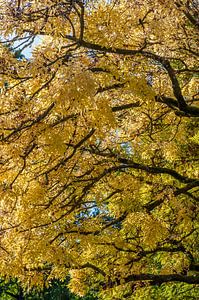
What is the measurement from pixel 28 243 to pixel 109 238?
244 cm

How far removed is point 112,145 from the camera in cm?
904

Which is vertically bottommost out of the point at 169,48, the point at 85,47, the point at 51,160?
the point at 51,160

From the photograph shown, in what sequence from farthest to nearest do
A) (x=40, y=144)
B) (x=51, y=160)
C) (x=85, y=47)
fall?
(x=51, y=160), (x=85, y=47), (x=40, y=144)

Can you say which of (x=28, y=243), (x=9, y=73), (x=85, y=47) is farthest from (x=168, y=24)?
(x=28, y=243)

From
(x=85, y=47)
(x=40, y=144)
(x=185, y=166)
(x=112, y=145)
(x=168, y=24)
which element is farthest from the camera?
(x=185, y=166)

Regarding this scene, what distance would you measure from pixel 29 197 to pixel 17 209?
25 centimetres

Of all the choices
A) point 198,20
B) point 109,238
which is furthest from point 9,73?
point 109,238

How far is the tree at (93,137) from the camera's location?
19.4 feet

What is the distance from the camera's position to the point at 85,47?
650 centimetres

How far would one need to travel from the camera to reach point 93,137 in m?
6.99

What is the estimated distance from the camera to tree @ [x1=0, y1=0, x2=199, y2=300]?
5918 mm

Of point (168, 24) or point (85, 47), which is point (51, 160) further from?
point (168, 24)

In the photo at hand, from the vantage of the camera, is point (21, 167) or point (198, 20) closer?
point (21, 167)

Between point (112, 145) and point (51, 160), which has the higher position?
point (112, 145)
